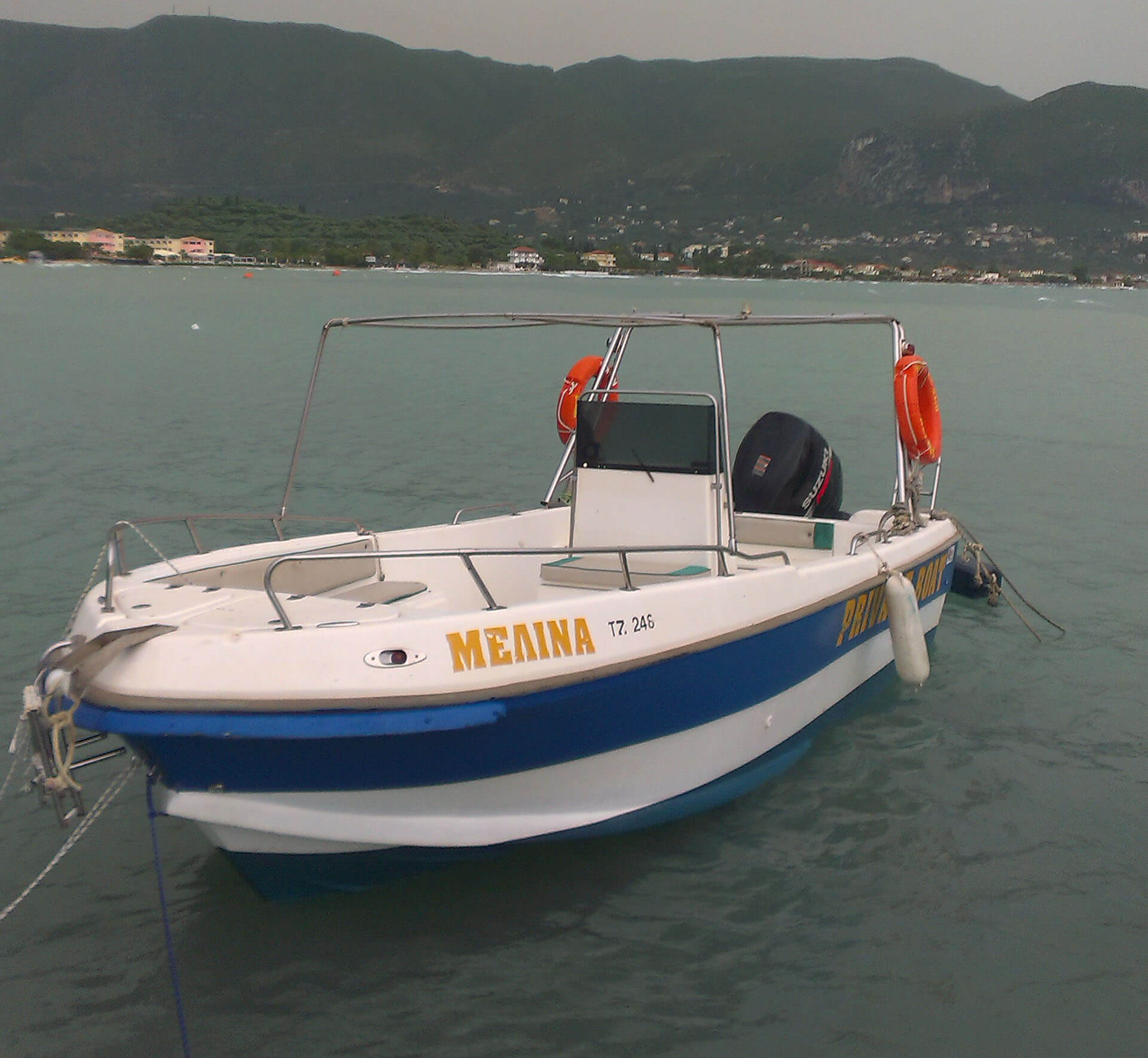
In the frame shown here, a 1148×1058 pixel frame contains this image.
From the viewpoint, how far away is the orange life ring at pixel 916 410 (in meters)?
8.04

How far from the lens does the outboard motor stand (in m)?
8.31

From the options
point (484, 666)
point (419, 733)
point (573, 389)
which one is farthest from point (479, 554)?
point (573, 389)

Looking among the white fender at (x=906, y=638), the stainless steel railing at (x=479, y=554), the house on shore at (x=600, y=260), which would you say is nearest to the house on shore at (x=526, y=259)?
the house on shore at (x=600, y=260)

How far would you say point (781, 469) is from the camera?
27.3ft

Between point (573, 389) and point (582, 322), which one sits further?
point (573, 389)

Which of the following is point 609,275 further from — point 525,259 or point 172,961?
Answer: point 172,961

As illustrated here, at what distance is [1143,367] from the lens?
125 ft

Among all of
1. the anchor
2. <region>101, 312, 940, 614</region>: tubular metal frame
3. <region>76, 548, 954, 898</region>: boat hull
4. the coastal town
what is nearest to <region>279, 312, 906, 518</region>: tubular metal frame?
<region>101, 312, 940, 614</region>: tubular metal frame

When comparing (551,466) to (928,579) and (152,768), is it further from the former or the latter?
(152,768)

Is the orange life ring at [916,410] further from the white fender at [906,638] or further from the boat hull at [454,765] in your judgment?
the boat hull at [454,765]

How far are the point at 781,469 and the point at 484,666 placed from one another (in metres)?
4.16

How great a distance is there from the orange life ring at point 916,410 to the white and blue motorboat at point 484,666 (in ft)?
3.01

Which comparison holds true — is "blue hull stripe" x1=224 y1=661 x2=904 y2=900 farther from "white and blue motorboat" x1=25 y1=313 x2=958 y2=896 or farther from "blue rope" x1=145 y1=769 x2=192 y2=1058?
"blue rope" x1=145 y1=769 x2=192 y2=1058

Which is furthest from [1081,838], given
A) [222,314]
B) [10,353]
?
[222,314]
